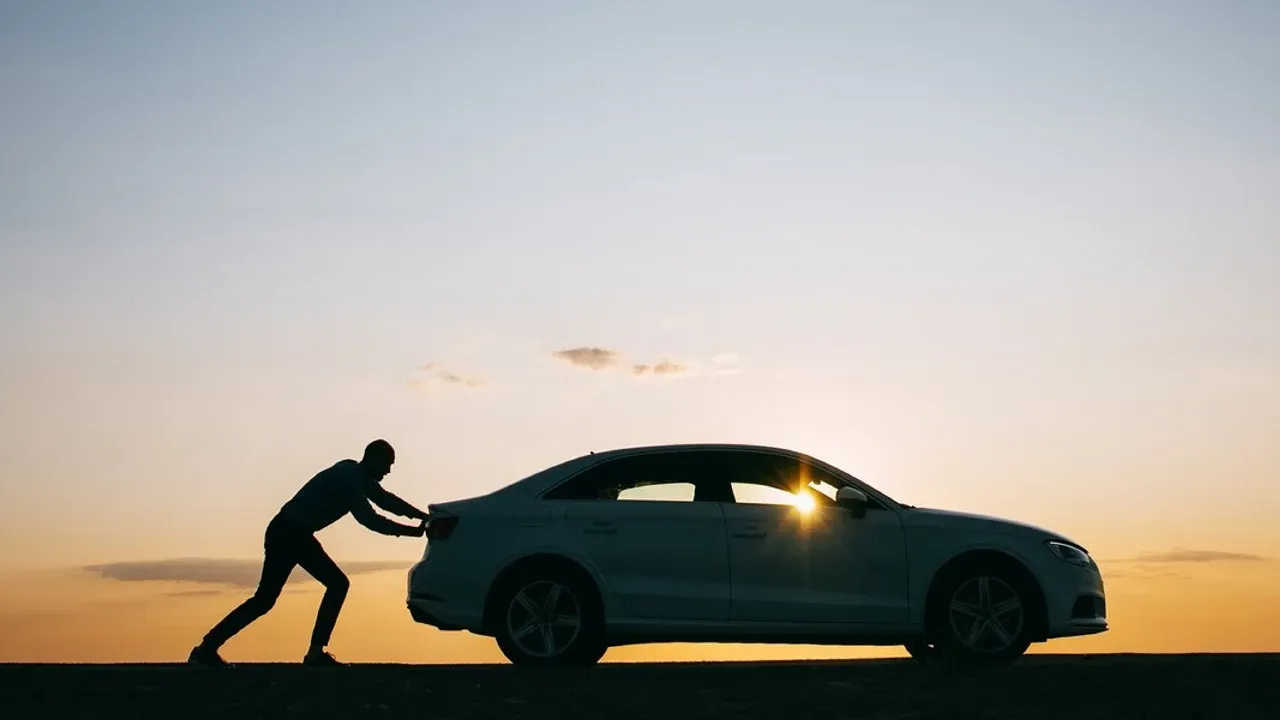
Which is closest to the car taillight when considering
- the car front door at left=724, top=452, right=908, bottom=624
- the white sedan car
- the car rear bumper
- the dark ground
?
the white sedan car

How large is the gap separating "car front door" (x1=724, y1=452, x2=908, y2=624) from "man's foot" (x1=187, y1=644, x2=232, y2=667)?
14.4 feet

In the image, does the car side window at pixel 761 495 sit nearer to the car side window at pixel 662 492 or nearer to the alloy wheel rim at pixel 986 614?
the car side window at pixel 662 492

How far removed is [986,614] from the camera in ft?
41.3

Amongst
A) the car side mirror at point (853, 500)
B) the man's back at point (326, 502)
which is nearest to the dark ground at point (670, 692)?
the car side mirror at point (853, 500)

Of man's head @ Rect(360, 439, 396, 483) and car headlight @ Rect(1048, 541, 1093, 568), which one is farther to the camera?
man's head @ Rect(360, 439, 396, 483)

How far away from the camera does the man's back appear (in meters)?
13.7

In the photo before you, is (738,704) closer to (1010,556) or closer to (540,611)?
(540,611)

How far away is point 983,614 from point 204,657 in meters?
6.36

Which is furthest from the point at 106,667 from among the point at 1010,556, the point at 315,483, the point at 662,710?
the point at 1010,556

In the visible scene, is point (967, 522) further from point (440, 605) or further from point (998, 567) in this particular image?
point (440, 605)

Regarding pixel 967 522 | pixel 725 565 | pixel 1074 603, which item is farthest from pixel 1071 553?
pixel 725 565

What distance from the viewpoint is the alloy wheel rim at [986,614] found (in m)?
12.5

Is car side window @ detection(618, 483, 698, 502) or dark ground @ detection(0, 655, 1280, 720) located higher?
car side window @ detection(618, 483, 698, 502)

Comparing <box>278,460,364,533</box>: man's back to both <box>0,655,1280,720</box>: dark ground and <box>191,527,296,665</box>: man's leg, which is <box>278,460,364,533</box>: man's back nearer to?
<box>191,527,296,665</box>: man's leg
